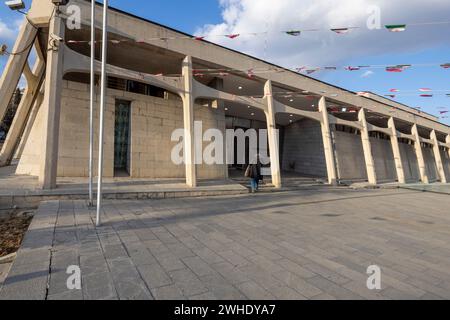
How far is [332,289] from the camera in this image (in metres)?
2.79

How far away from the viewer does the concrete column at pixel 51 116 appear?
8227 mm

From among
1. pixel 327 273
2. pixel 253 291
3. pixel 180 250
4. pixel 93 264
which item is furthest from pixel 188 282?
pixel 327 273

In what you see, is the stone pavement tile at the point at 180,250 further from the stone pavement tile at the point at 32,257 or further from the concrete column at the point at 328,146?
the concrete column at the point at 328,146

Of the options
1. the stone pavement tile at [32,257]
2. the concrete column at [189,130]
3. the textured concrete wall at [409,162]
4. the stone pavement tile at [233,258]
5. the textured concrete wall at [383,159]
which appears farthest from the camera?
the textured concrete wall at [409,162]

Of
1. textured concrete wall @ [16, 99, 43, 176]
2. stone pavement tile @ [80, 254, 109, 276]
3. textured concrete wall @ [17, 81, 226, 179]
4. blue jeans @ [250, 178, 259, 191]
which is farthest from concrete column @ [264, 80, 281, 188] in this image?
stone pavement tile @ [80, 254, 109, 276]

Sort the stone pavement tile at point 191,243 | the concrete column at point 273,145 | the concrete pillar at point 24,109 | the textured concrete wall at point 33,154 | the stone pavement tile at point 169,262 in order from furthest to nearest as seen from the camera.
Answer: the concrete column at point 273,145 < the concrete pillar at point 24,109 < the textured concrete wall at point 33,154 < the stone pavement tile at point 191,243 < the stone pavement tile at point 169,262

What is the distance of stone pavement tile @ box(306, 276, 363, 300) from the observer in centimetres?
264

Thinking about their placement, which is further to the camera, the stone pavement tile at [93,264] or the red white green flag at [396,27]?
the red white green flag at [396,27]

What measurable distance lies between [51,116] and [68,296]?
26.3ft

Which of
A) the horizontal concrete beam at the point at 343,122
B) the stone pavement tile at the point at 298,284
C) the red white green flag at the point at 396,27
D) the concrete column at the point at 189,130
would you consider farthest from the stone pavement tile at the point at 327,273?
the horizontal concrete beam at the point at 343,122

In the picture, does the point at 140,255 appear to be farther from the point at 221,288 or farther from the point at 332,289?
the point at 332,289

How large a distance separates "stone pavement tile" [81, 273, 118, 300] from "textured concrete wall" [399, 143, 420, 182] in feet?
120

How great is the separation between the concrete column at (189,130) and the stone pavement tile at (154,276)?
26.7 feet
